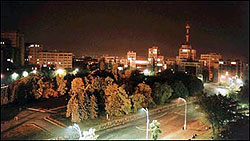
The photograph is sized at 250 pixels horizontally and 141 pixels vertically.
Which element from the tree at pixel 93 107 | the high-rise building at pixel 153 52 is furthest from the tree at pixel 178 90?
the high-rise building at pixel 153 52

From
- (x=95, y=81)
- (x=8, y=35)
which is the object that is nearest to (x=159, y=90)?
(x=95, y=81)

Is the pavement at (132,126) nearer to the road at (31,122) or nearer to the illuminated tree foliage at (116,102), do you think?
the road at (31,122)

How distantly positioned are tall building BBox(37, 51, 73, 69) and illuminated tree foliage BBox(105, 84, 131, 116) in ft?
80.9

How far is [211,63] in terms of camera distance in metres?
45.9

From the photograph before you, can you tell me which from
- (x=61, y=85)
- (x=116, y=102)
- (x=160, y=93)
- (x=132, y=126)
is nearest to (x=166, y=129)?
(x=132, y=126)

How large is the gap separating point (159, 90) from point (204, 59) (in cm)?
3486

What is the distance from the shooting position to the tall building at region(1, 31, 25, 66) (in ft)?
97.4

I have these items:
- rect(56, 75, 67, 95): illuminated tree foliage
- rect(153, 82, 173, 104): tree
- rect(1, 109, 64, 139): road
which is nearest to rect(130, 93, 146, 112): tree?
rect(153, 82, 173, 104): tree

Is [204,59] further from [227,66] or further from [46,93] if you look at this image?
[46,93]

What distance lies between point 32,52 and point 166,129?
28732mm

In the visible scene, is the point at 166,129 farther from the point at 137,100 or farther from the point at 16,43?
the point at 16,43

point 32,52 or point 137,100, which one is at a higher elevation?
point 32,52

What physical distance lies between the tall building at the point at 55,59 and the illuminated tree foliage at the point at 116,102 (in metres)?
24.7

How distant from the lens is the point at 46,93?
1716 cm
